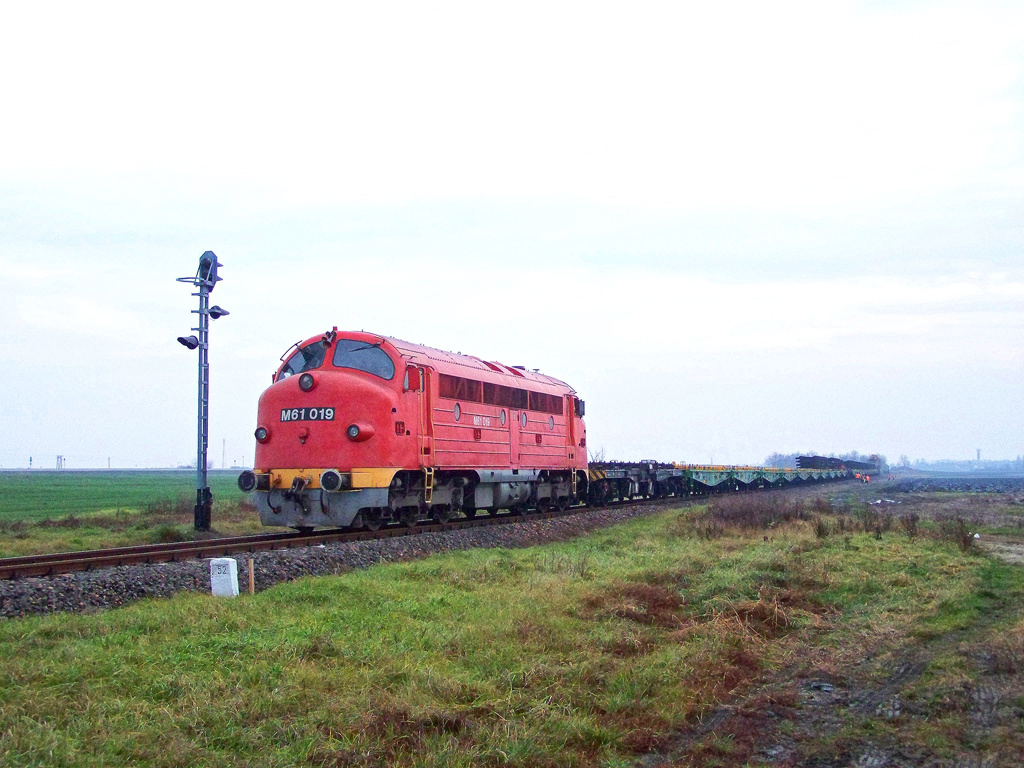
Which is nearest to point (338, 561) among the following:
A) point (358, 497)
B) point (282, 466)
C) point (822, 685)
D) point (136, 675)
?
point (358, 497)

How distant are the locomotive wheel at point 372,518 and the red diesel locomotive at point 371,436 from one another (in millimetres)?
24

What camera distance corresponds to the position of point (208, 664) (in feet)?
25.2

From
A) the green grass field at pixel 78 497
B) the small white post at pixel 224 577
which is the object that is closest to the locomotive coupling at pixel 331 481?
A: the small white post at pixel 224 577

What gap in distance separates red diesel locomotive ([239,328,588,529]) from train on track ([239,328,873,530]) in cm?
2

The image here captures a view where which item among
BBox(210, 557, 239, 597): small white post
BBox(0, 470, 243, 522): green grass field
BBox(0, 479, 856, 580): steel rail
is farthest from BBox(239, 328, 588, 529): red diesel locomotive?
BBox(0, 470, 243, 522): green grass field

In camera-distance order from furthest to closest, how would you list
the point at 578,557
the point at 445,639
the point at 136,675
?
the point at 578,557 < the point at 445,639 < the point at 136,675

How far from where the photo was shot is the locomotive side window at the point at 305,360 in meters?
18.7

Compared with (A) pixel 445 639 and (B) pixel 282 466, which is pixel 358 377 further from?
(A) pixel 445 639

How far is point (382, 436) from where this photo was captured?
56.4 ft

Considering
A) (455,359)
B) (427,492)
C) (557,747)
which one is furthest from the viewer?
(455,359)

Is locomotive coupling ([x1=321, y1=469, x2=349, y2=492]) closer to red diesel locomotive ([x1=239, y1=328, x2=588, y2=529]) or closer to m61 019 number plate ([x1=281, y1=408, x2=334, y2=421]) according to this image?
red diesel locomotive ([x1=239, y1=328, x2=588, y2=529])

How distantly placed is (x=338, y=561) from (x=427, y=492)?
15.8ft

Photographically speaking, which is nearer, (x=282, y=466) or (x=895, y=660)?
(x=895, y=660)

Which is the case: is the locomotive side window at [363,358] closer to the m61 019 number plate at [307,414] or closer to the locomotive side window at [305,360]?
the locomotive side window at [305,360]
